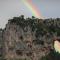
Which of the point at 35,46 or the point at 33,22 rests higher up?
the point at 33,22

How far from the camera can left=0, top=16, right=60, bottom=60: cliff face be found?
32.3 metres

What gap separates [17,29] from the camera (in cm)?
3347

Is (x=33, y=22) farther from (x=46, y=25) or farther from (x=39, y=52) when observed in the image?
(x=39, y=52)

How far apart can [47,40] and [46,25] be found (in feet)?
8.81

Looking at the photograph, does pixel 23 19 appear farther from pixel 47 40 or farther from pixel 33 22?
pixel 47 40

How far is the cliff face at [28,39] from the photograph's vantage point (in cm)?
3228

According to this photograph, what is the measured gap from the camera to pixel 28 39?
106 feet

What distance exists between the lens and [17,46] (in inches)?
1288

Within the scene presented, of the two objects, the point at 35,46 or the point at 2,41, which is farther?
the point at 2,41

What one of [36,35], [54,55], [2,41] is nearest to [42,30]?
[36,35]

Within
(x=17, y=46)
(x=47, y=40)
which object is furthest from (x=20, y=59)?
(x=47, y=40)

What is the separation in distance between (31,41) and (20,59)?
7.44ft

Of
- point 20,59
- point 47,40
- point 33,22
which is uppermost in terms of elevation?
point 33,22

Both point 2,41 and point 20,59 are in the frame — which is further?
point 2,41
